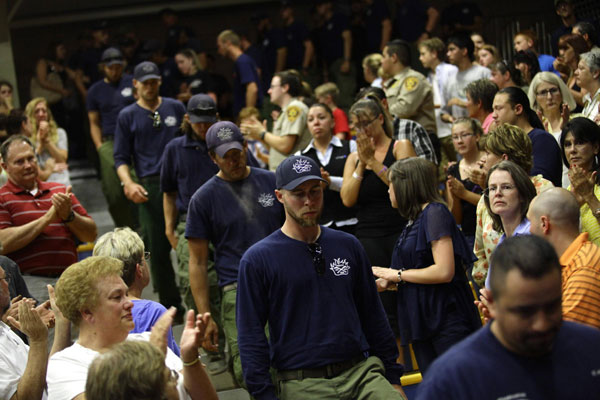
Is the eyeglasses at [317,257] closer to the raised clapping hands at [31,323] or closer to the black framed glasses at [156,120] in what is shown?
the raised clapping hands at [31,323]

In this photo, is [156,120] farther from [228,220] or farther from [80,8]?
[80,8]

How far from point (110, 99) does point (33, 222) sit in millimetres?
3658

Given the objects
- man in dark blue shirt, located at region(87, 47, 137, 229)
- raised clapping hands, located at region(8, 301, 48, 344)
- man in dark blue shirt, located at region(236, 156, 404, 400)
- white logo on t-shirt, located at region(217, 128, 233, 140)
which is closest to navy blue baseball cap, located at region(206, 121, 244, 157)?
white logo on t-shirt, located at region(217, 128, 233, 140)

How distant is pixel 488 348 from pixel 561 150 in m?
3.48

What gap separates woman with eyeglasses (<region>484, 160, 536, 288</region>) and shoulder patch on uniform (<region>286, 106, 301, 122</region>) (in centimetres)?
329

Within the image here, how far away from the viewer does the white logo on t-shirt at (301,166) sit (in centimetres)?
395

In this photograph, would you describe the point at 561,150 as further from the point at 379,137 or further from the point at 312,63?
the point at 312,63

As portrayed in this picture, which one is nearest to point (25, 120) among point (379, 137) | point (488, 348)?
point (379, 137)

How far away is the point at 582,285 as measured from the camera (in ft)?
10.6

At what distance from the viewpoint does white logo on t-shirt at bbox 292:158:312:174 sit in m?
3.95

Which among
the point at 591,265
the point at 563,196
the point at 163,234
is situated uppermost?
the point at 563,196

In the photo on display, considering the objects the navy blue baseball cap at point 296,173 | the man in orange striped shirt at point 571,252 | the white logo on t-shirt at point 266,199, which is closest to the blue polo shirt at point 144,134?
the white logo on t-shirt at point 266,199

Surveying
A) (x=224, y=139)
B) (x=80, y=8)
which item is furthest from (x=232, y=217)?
(x=80, y=8)

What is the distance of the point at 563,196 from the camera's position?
3.46 metres
